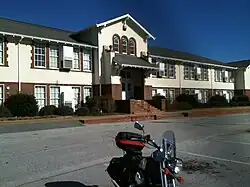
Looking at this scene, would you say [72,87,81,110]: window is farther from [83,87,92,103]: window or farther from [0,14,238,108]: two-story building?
[83,87,92,103]: window

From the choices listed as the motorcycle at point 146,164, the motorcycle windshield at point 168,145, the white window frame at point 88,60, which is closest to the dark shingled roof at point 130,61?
the white window frame at point 88,60

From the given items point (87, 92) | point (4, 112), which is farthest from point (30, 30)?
point (4, 112)

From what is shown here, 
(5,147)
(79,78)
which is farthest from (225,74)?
(5,147)

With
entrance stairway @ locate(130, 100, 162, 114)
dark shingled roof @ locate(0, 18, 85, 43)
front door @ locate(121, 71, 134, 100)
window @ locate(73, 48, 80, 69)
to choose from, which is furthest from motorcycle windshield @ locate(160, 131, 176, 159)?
front door @ locate(121, 71, 134, 100)

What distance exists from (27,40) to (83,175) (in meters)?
18.3

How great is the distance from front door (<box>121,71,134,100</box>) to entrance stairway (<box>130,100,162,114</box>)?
2.88 metres

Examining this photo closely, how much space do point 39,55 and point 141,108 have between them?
29.5 feet

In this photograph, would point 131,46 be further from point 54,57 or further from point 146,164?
point 146,164

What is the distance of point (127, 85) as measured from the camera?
29719 millimetres

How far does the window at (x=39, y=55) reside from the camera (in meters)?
23.0

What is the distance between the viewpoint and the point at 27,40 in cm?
2238

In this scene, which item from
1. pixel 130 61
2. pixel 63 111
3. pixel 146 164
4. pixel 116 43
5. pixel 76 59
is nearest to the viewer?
pixel 146 164

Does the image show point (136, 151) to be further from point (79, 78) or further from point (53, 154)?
point (79, 78)

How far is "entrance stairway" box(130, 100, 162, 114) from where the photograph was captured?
25.1 meters
